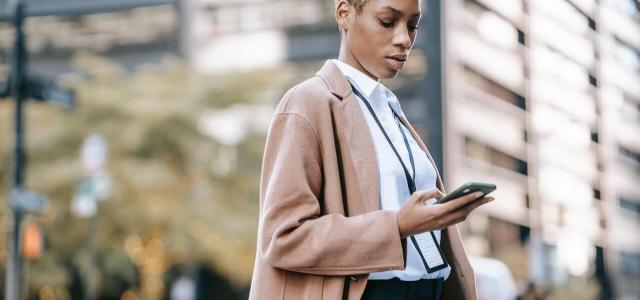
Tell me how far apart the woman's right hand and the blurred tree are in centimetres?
2930

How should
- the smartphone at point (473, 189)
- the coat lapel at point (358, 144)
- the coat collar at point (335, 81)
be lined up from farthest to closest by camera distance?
the coat collar at point (335, 81) → the coat lapel at point (358, 144) → the smartphone at point (473, 189)

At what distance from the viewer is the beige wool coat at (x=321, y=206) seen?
7.89ft

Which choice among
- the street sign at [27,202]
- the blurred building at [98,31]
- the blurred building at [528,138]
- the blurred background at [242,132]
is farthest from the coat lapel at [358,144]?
the blurred building at [98,31]

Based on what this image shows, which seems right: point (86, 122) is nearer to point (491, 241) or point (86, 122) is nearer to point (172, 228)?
point (172, 228)

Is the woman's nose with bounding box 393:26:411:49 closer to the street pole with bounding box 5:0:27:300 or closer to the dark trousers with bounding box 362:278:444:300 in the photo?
the dark trousers with bounding box 362:278:444:300

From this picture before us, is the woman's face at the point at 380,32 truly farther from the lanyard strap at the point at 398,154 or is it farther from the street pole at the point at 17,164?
the street pole at the point at 17,164

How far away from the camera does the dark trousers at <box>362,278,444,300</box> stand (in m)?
2.51

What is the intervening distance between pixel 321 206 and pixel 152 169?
29522 millimetres

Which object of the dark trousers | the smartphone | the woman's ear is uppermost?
the woman's ear

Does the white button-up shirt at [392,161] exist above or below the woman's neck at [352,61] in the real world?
below

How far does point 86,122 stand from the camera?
32.6m

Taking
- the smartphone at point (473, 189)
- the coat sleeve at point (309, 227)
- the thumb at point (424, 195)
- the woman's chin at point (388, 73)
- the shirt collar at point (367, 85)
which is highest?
the woman's chin at point (388, 73)

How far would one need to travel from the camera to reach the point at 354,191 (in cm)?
251

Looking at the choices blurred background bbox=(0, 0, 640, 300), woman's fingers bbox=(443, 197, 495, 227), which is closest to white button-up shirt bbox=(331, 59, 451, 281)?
woman's fingers bbox=(443, 197, 495, 227)
